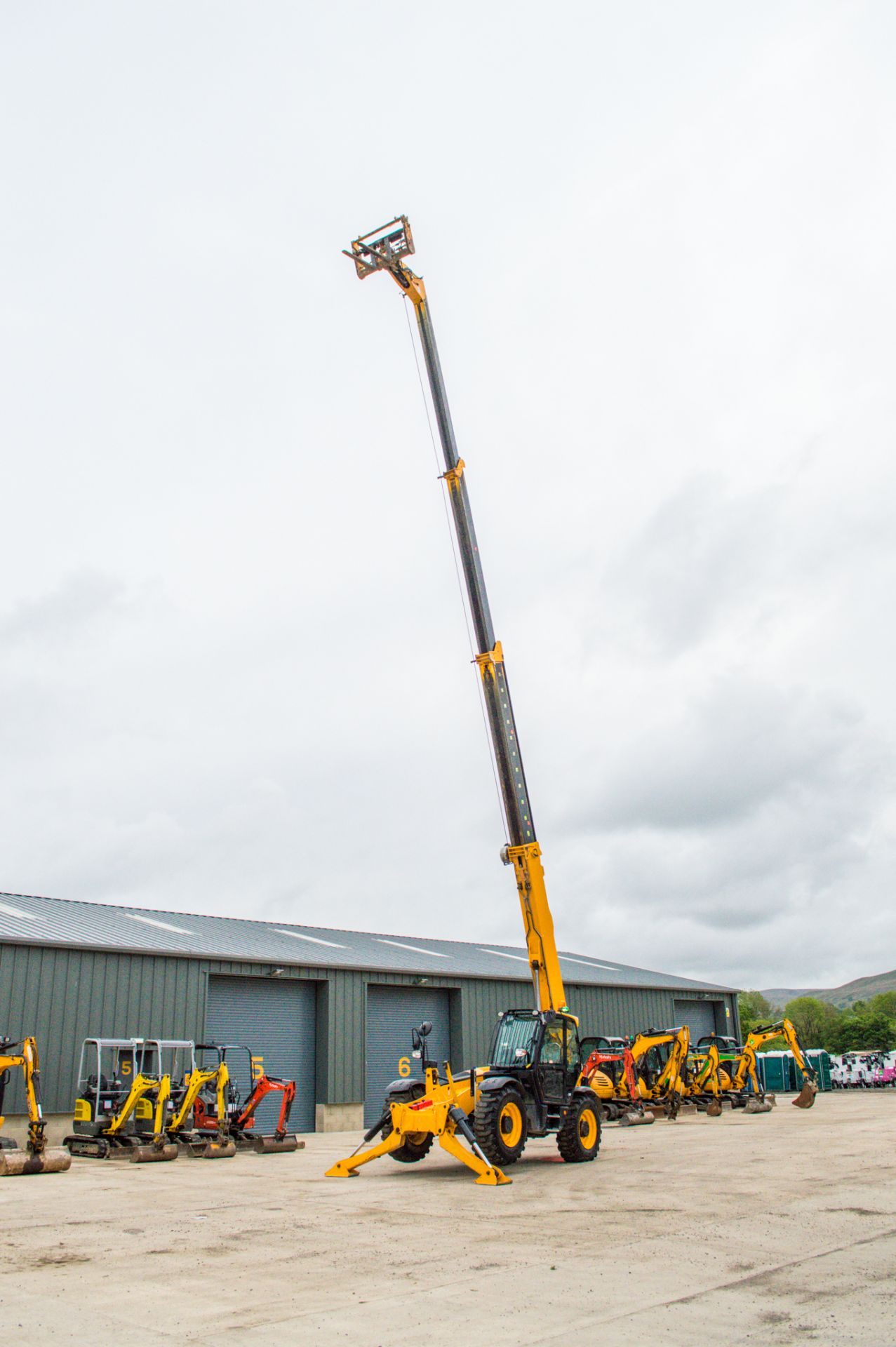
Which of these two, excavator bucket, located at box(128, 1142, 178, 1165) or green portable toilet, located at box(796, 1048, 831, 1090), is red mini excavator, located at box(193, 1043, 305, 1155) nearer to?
excavator bucket, located at box(128, 1142, 178, 1165)

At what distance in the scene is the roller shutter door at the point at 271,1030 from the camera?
2767 cm

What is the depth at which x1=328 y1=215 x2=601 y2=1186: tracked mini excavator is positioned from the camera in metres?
15.7

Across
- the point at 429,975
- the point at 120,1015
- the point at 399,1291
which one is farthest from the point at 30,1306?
the point at 429,975

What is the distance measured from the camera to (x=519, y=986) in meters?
35.6

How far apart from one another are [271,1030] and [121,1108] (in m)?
7.38

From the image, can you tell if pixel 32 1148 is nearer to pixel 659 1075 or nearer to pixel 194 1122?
pixel 194 1122

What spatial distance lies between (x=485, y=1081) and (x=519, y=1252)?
6.45m

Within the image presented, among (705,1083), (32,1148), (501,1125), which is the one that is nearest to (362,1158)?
(501,1125)

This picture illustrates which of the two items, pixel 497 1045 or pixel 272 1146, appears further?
pixel 272 1146

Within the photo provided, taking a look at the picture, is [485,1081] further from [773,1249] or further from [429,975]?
[429,975]

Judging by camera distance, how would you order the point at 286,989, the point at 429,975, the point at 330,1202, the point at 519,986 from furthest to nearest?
the point at 519,986 → the point at 429,975 → the point at 286,989 → the point at 330,1202

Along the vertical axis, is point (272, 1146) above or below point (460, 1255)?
above

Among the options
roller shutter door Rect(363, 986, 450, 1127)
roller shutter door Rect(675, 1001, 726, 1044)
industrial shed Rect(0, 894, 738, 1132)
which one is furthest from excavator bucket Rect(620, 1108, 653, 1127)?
roller shutter door Rect(675, 1001, 726, 1044)

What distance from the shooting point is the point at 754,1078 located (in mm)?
31719
